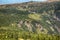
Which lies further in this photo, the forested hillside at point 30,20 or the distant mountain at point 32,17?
the distant mountain at point 32,17

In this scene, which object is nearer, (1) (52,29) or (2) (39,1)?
(1) (52,29)

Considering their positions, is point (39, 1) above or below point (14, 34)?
above

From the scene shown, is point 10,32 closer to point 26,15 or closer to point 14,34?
point 14,34

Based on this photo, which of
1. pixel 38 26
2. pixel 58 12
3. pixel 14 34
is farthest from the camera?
pixel 58 12

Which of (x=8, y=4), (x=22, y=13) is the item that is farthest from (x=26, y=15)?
(x=8, y=4)

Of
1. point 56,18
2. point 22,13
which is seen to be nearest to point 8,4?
point 22,13

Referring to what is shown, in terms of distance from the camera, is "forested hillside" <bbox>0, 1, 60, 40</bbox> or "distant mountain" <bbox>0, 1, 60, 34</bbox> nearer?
"forested hillside" <bbox>0, 1, 60, 40</bbox>

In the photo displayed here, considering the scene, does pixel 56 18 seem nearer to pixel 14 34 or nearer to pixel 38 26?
pixel 38 26

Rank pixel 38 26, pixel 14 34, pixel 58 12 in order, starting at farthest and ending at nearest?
1. pixel 58 12
2. pixel 38 26
3. pixel 14 34
